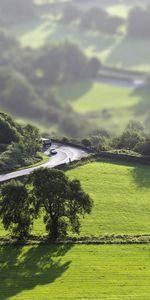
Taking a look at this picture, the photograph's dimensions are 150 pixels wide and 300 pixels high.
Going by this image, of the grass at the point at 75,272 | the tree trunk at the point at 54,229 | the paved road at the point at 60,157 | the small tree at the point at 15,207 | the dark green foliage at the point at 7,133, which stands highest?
the dark green foliage at the point at 7,133

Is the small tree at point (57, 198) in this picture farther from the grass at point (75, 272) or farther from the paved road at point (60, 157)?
the paved road at point (60, 157)

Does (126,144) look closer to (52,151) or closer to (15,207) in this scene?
(52,151)

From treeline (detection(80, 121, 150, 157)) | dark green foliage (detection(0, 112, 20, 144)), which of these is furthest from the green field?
dark green foliage (detection(0, 112, 20, 144))

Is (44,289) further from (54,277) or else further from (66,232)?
(66,232)

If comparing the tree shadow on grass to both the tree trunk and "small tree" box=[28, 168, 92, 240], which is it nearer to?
the tree trunk

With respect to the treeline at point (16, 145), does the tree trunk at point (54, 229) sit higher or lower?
lower

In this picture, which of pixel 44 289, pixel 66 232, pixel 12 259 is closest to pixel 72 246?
pixel 66 232

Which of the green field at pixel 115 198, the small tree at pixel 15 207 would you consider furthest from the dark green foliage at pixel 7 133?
the small tree at pixel 15 207

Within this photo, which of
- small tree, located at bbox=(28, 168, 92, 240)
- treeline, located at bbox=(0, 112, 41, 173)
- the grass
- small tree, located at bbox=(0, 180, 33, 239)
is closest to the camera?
the grass
